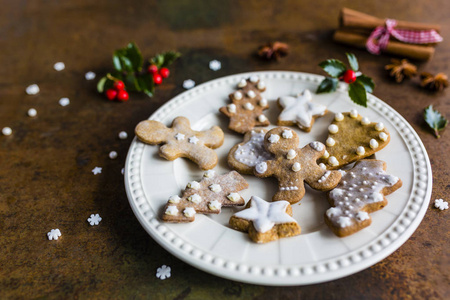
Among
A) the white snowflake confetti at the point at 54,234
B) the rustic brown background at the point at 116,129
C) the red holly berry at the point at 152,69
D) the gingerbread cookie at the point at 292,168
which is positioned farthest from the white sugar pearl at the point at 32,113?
the gingerbread cookie at the point at 292,168

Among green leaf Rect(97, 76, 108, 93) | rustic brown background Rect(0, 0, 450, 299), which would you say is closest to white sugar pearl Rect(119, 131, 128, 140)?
rustic brown background Rect(0, 0, 450, 299)

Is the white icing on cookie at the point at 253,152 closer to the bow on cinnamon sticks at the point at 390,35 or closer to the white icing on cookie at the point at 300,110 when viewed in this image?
the white icing on cookie at the point at 300,110

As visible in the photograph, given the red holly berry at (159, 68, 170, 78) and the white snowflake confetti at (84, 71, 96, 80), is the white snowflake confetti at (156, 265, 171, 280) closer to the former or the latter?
the red holly berry at (159, 68, 170, 78)

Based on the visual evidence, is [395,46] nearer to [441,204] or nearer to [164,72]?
[441,204]

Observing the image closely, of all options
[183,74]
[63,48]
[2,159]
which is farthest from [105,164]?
[63,48]

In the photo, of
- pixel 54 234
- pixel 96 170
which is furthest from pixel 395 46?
pixel 54 234
